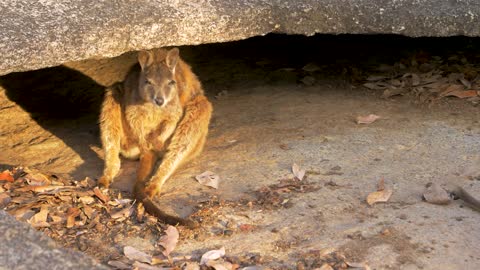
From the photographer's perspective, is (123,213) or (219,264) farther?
(123,213)

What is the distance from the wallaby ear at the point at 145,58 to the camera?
6531 mm

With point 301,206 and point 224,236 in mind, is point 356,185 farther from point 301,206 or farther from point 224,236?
point 224,236

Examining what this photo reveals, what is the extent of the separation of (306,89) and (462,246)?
12.0 ft

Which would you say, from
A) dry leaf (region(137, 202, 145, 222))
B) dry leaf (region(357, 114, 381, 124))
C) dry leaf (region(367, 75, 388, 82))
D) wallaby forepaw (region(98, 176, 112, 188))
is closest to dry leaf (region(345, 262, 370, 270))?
dry leaf (region(137, 202, 145, 222))

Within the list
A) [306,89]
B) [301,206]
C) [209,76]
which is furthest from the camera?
[209,76]

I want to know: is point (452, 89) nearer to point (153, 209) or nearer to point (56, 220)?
point (153, 209)

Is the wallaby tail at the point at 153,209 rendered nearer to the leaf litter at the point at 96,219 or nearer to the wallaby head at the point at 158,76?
the leaf litter at the point at 96,219

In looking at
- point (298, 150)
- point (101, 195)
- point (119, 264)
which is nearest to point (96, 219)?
point (101, 195)

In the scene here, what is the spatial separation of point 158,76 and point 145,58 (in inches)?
9.0

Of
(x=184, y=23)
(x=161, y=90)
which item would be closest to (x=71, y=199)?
(x=161, y=90)

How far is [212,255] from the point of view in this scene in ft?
15.8

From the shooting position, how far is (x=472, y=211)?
5.25m

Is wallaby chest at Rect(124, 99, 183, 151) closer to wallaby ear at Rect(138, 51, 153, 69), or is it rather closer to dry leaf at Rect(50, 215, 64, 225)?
wallaby ear at Rect(138, 51, 153, 69)

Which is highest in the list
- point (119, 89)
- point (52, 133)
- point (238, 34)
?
point (238, 34)
